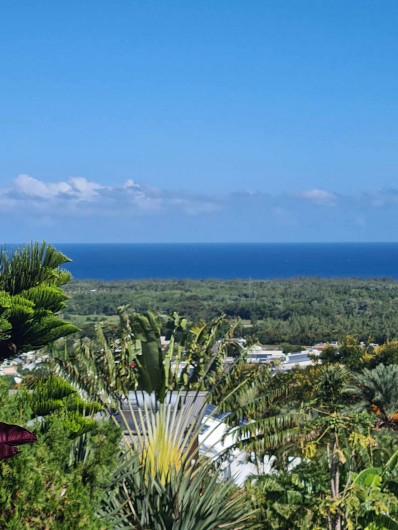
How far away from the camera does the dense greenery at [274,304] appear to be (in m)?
62.7

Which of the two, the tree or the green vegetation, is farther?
the tree

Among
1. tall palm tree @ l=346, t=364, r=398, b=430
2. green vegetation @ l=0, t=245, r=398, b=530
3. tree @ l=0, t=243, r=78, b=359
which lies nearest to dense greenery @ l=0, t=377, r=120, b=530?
green vegetation @ l=0, t=245, r=398, b=530

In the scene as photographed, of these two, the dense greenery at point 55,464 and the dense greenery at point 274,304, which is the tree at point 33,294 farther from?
the dense greenery at point 274,304

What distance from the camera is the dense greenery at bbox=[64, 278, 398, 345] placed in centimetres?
6269

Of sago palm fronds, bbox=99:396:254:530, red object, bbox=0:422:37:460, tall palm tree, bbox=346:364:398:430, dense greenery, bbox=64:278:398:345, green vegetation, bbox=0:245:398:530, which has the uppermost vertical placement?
red object, bbox=0:422:37:460

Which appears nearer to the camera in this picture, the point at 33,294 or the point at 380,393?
the point at 33,294

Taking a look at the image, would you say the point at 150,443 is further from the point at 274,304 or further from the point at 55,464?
the point at 274,304

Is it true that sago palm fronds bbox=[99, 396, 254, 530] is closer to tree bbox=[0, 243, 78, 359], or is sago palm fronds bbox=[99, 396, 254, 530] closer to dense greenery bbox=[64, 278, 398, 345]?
tree bbox=[0, 243, 78, 359]

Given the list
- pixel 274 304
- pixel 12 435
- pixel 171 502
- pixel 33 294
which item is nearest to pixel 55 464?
pixel 12 435

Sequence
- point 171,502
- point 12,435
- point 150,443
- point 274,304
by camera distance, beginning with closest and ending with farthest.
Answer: point 12,435 < point 171,502 < point 150,443 < point 274,304

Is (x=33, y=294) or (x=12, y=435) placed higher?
(x=33, y=294)

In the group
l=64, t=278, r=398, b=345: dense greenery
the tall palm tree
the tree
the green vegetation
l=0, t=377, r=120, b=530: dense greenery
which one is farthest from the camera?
l=64, t=278, r=398, b=345: dense greenery

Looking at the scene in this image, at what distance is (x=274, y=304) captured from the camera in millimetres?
89500

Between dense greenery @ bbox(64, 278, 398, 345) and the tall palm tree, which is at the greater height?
the tall palm tree
